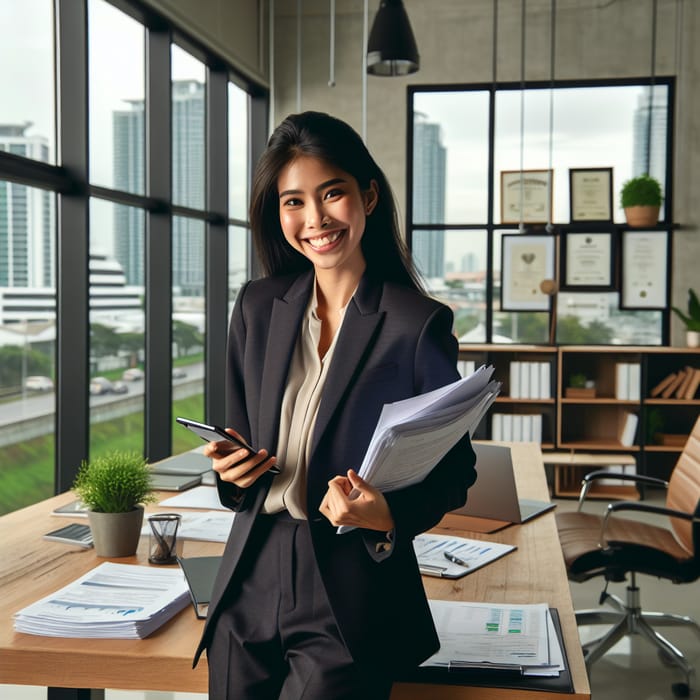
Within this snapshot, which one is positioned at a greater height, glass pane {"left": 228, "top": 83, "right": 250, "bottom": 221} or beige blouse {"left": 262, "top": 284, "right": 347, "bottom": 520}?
glass pane {"left": 228, "top": 83, "right": 250, "bottom": 221}

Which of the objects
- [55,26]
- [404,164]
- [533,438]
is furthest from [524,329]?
[55,26]

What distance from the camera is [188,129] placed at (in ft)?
17.9

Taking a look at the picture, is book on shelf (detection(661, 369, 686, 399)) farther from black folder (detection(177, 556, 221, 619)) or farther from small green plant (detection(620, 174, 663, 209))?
black folder (detection(177, 556, 221, 619))

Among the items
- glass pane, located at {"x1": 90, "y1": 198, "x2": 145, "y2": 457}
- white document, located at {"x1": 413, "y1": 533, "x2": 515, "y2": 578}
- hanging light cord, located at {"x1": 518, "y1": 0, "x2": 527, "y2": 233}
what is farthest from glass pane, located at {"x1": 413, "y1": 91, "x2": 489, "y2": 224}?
white document, located at {"x1": 413, "y1": 533, "x2": 515, "y2": 578}

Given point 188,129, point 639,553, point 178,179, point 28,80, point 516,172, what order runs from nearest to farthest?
1. point 639,553
2. point 28,80
3. point 178,179
4. point 188,129
5. point 516,172

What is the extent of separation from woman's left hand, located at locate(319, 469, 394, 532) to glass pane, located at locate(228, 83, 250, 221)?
5.12 meters

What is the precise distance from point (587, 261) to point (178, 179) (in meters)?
3.21

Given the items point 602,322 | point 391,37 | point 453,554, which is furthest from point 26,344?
point 602,322

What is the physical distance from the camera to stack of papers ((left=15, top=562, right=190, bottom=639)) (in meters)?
1.49

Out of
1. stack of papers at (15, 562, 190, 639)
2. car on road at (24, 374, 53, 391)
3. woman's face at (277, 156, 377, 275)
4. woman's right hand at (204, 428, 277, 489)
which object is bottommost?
stack of papers at (15, 562, 190, 639)

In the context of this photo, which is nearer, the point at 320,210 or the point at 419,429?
the point at 419,429

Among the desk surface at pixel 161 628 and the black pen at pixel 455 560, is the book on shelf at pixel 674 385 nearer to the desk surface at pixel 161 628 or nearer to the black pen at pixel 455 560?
the desk surface at pixel 161 628

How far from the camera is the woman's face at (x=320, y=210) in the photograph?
130 cm

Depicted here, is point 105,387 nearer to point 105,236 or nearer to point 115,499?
point 105,236
